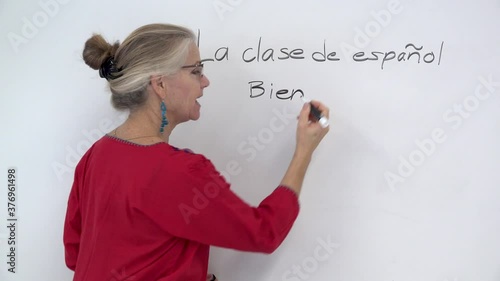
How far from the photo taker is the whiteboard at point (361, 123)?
2.96ft

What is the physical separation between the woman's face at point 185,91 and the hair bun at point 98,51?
0.14 m

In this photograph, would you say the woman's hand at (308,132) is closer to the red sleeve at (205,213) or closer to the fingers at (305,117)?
the fingers at (305,117)

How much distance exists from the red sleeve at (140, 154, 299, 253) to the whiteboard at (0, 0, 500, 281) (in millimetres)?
275

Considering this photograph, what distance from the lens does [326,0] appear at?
0.93 m

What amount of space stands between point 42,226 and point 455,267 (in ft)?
3.30

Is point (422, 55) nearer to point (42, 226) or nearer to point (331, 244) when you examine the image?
point (331, 244)

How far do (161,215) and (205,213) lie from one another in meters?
0.08

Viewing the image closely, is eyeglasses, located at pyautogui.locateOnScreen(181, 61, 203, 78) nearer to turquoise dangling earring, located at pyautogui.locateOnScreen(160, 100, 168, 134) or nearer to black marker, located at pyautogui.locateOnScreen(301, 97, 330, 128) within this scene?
turquoise dangling earring, located at pyautogui.locateOnScreen(160, 100, 168, 134)

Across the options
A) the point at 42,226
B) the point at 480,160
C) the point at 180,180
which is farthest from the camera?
the point at 42,226

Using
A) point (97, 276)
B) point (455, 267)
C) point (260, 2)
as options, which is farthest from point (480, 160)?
point (97, 276)

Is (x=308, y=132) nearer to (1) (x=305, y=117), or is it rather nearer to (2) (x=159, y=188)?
(1) (x=305, y=117)

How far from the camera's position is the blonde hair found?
75 cm

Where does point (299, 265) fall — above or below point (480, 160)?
below

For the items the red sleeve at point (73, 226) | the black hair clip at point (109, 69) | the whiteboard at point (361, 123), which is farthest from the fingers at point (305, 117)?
the red sleeve at point (73, 226)
